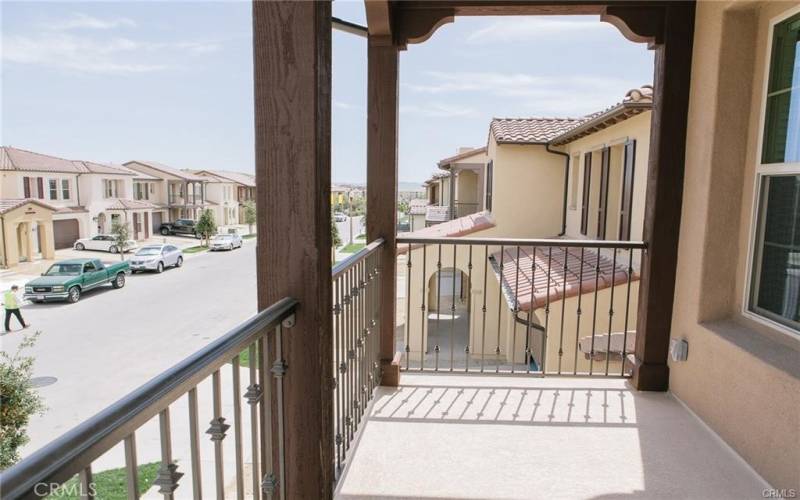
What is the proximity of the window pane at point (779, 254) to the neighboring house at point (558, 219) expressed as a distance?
5.88 feet

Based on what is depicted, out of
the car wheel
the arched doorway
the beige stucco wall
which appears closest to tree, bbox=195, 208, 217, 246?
the car wheel

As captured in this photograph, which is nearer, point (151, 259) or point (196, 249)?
point (151, 259)

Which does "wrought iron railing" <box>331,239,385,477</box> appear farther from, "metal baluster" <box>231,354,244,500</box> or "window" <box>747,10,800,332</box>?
"window" <box>747,10,800,332</box>

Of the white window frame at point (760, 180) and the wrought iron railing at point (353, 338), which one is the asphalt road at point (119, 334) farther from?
the white window frame at point (760, 180)

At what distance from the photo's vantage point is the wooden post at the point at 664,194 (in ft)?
9.98

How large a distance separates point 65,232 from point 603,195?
16608mm

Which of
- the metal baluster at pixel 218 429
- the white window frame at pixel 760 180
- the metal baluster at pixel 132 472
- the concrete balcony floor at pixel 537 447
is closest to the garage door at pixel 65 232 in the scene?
the concrete balcony floor at pixel 537 447

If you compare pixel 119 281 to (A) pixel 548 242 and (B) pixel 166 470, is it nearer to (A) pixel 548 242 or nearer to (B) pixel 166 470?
(A) pixel 548 242

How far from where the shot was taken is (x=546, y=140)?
398 inches

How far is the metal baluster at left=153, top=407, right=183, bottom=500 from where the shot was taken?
2.59 ft

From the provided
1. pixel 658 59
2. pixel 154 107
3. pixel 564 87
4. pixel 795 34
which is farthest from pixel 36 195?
pixel 564 87

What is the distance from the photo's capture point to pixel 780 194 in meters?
2.44

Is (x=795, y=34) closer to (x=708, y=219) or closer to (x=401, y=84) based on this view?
(x=708, y=219)

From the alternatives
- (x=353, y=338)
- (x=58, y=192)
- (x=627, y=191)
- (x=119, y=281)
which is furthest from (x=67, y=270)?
(x=353, y=338)
